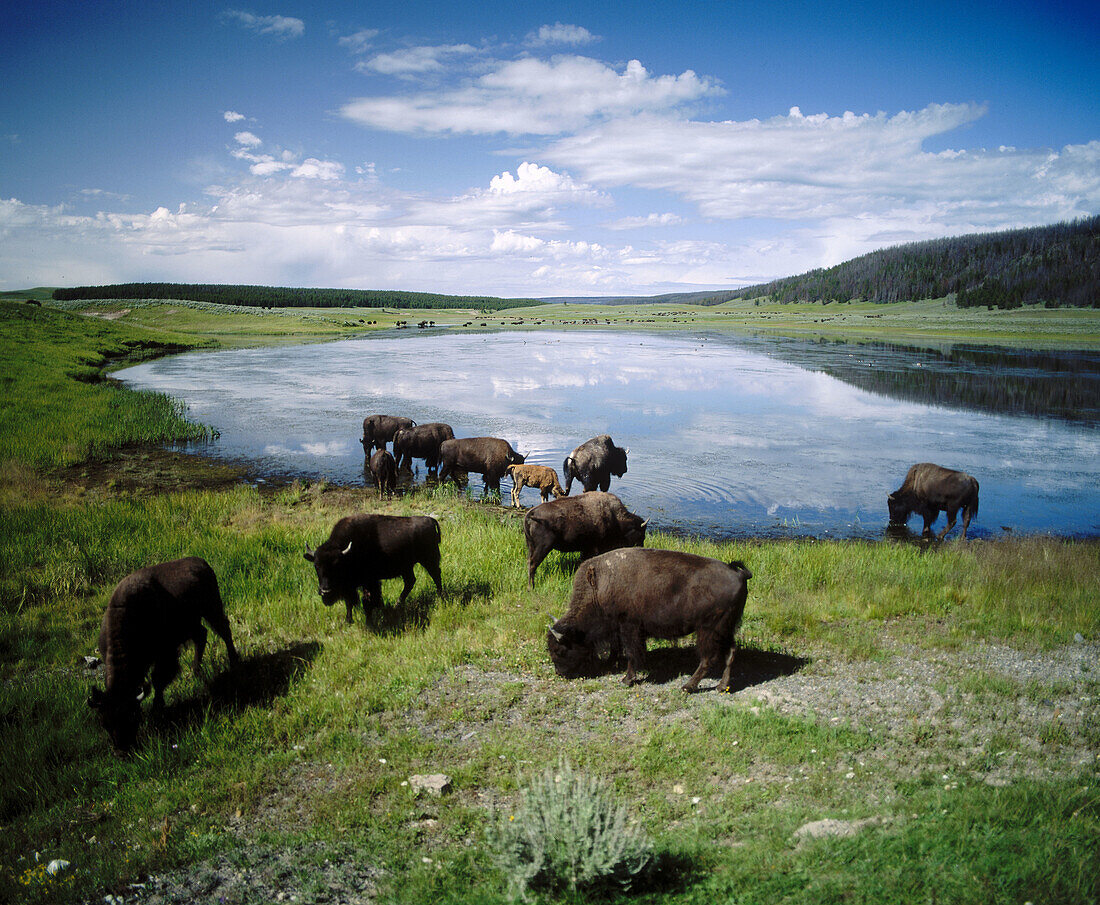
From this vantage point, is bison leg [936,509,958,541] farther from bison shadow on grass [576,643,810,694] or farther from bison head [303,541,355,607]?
bison head [303,541,355,607]

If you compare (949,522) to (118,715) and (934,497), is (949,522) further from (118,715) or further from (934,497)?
(118,715)

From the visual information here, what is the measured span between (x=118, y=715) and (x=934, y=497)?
15.5 meters

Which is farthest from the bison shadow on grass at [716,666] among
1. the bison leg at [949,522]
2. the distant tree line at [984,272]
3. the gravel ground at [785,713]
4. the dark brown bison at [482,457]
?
the distant tree line at [984,272]

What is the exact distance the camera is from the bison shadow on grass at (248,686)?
7.11m

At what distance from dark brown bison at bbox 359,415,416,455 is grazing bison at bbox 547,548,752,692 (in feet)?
48.6

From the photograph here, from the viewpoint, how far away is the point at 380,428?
21.7 m

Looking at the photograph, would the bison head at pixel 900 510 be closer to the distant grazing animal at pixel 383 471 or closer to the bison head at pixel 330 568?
the distant grazing animal at pixel 383 471

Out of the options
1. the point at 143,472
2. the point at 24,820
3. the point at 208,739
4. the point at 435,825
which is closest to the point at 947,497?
the point at 435,825

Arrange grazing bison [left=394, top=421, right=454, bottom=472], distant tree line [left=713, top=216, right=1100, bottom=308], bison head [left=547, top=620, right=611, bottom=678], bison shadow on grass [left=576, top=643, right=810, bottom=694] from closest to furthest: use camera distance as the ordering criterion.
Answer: bison shadow on grass [left=576, top=643, right=810, bottom=694]
bison head [left=547, top=620, right=611, bottom=678]
grazing bison [left=394, top=421, right=454, bottom=472]
distant tree line [left=713, top=216, right=1100, bottom=308]

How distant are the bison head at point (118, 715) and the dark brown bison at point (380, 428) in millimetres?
15137

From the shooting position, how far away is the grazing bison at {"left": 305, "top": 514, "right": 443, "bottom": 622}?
875cm

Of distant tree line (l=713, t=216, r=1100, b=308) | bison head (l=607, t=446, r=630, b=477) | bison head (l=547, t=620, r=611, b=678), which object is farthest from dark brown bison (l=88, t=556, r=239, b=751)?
distant tree line (l=713, t=216, r=1100, b=308)

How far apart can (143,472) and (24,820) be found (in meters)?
15.5

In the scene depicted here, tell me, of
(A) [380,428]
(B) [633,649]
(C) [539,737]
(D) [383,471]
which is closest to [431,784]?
(C) [539,737]
